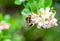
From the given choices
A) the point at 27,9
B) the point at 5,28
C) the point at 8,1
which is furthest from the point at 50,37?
the point at 27,9

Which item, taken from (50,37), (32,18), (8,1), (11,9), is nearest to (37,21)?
(32,18)

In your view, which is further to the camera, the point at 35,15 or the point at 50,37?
the point at 50,37

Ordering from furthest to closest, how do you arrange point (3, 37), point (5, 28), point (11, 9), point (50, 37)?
point (11, 9) → point (50, 37) → point (5, 28) → point (3, 37)

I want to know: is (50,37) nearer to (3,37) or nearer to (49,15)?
(3,37)

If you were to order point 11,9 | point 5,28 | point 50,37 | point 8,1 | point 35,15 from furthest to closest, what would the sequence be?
point 11,9
point 8,1
point 50,37
point 5,28
point 35,15

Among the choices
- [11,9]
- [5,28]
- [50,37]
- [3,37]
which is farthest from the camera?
[11,9]

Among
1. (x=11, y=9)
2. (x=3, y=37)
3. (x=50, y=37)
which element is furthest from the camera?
(x=11, y=9)

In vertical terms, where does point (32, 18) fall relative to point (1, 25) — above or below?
above

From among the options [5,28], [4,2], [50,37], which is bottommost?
[50,37]

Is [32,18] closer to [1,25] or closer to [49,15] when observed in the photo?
[49,15]
